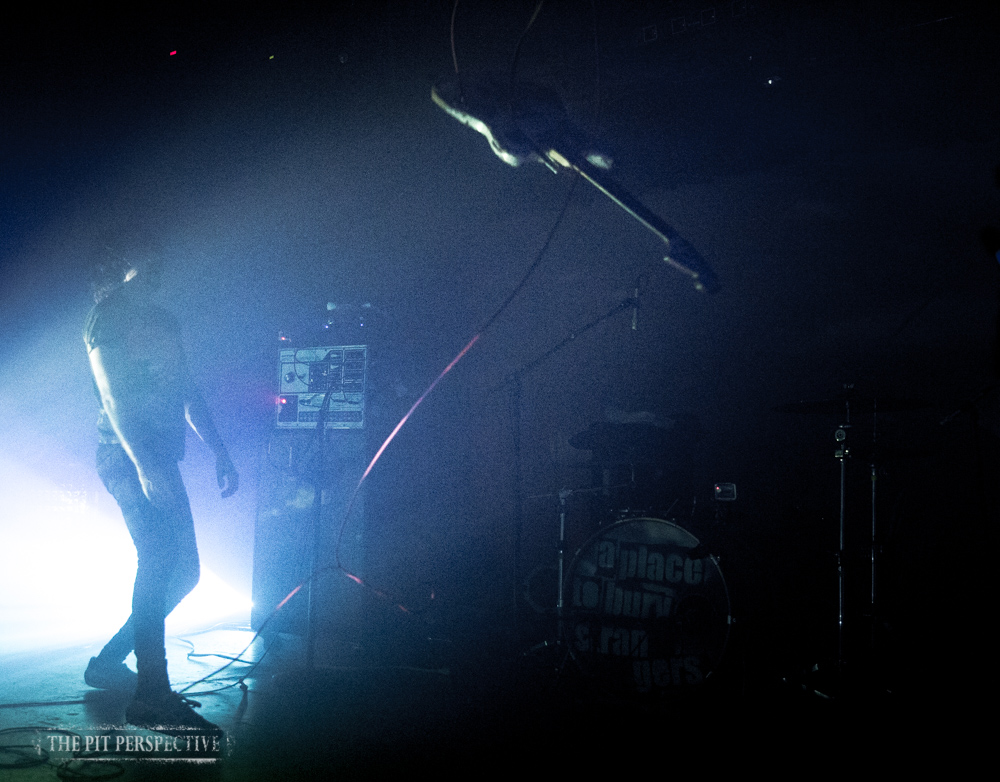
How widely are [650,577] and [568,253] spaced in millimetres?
2456

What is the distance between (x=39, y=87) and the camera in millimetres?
3383

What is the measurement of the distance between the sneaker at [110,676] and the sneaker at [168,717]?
66 centimetres

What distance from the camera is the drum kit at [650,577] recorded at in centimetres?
330

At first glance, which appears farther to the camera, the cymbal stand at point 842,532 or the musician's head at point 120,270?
the cymbal stand at point 842,532

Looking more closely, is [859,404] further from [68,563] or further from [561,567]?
[68,563]

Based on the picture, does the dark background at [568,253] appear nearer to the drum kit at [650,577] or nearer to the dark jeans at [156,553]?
the drum kit at [650,577]

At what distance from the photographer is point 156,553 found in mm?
2725

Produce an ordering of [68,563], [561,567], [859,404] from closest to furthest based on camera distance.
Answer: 1. [859,404]
2. [561,567]
3. [68,563]

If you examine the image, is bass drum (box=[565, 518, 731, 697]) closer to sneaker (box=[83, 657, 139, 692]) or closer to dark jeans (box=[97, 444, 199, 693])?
dark jeans (box=[97, 444, 199, 693])

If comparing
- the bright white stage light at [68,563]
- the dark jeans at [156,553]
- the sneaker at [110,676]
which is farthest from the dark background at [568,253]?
the sneaker at [110,676]

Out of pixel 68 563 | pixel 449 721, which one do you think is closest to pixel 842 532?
pixel 449 721

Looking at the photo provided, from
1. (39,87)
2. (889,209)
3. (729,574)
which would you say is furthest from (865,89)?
(39,87)

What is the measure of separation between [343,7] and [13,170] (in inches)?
91.0

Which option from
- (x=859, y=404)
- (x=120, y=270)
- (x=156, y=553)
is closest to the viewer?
(x=156, y=553)
